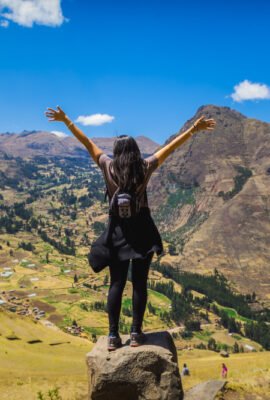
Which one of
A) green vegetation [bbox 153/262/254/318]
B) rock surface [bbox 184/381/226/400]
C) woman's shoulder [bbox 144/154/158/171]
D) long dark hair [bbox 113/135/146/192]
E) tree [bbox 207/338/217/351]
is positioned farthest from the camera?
green vegetation [bbox 153/262/254/318]

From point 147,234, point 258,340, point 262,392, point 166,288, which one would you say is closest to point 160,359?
point 147,234

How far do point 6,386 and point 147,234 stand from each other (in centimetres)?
1397

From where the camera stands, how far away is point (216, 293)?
601 feet

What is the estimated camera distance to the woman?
328 inches

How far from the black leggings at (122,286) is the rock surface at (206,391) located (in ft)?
7.52

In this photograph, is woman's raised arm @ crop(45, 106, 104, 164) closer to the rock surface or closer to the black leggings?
the black leggings

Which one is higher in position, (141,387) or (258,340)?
(141,387)

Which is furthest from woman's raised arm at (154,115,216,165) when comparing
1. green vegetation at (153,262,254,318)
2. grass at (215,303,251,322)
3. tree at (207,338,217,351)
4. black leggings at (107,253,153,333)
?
green vegetation at (153,262,254,318)

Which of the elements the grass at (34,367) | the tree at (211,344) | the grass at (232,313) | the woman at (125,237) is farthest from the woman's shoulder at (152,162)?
the grass at (232,313)

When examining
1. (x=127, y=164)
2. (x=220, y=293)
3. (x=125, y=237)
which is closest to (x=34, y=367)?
(x=125, y=237)

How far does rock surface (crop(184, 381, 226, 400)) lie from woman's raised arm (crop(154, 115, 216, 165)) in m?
5.59

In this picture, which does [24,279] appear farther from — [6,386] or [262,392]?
[262,392]

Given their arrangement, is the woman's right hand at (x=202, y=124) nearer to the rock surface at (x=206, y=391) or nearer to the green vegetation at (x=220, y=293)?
the rock surface at (x=206, y=391)

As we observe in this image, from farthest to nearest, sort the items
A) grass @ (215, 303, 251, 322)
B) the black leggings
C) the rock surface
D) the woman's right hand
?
1. grass @ (215, 303, 251, 322)
2. the woman's right hand
3. the rock surface
4. the black leggings
